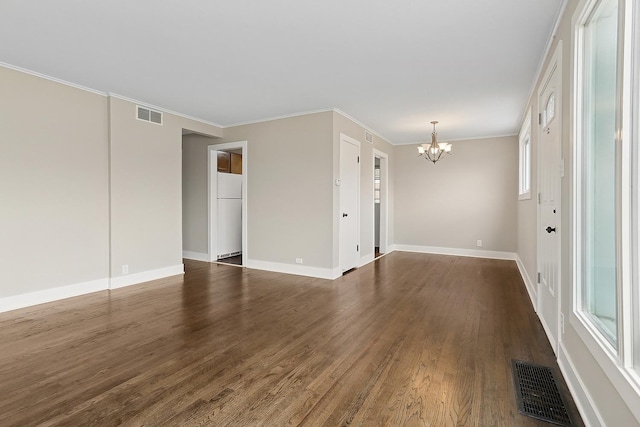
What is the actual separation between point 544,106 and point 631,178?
7.43ft

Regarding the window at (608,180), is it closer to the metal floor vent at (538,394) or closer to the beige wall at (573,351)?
the beige wall at (573,351)

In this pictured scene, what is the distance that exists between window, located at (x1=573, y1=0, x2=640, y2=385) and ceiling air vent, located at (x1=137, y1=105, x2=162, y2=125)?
16.0 feet

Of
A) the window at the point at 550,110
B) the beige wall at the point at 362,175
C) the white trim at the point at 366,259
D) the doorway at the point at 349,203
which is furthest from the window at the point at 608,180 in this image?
the white trim at the point at 366,259

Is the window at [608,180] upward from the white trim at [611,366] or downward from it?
upward

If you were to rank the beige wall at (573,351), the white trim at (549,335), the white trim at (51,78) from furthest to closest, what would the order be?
the white trim at (51,78) → the white trim at (549,335) → the beige wall at (573,351)

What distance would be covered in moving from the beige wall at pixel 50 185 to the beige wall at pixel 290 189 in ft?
7.12

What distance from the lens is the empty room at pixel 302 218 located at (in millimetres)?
1737

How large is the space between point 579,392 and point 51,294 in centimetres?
493

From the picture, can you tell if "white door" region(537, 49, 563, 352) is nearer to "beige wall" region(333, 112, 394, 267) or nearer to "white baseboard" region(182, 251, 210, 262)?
"beige wall" region(333, 112, 394, 267)

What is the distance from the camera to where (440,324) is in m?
3.06

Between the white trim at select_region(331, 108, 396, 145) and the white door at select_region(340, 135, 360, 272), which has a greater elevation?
the white trim at select_region(331, 108, 396, 145)

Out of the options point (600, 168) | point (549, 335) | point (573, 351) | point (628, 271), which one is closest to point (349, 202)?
point (549, 335)

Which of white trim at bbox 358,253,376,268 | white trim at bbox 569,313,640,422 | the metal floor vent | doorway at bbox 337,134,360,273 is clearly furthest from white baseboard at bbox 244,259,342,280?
white trim at bbox 569,313,640,422

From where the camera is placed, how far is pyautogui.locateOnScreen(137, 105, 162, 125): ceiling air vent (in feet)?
15.1
